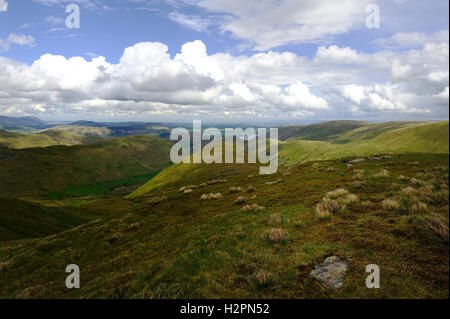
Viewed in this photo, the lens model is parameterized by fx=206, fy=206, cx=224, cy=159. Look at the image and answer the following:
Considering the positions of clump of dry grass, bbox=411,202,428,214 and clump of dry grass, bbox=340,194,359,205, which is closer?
clump of dry grass, bbox=411,202,428,214

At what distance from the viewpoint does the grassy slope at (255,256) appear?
613 centimetres

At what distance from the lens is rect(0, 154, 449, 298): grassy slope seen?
20.1ft

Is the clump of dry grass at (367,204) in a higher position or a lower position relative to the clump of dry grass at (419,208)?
lower

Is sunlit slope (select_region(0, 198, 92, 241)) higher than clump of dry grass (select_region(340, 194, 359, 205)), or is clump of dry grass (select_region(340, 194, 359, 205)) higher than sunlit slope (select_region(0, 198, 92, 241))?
clump of dry grass (select_region(340, 194, 359, 205))

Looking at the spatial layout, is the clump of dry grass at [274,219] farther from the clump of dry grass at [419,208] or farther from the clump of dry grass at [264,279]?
the clump of dry grass at [419,208]

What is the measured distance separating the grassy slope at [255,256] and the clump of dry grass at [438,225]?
0.18m

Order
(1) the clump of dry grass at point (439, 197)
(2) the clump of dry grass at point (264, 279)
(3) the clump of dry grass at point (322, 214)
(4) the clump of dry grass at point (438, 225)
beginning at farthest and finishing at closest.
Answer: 1. (3) the clump of dry grass at point (322, 214)
2. (1) the clump of dry grass at point (439, 197)
3. (4) the clump of dry grass at point (438, 225)
4. (2) the clump of dry grass at point (264, 279)

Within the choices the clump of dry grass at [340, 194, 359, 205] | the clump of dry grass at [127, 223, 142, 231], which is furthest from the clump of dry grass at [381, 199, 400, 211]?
the clump of dry grass at [127, 223, 142, 231]

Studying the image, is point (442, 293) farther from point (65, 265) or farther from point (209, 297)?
point (65, 265)

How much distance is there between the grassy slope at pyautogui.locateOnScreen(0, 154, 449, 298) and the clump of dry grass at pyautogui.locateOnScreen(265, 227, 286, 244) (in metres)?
0.22

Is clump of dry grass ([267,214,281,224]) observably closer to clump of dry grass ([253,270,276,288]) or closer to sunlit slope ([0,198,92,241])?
clump of dry grass ([253,270,276,288])

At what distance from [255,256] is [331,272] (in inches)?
103

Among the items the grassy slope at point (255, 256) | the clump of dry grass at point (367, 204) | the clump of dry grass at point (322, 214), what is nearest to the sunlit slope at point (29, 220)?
the grassy slope at point (255, 256)

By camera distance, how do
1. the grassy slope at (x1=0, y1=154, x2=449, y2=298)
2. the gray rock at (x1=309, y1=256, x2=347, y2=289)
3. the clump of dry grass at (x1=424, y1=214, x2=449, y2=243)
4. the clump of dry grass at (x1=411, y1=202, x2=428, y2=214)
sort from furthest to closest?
the clump of dry grass at (x1=411, y1=202, x2=428, y2=214) → the clump of dry grass at (x1=424, y1=214, x2=449, y2=243) → the grassy slope at (x1=0, y1=154, x2=449, y2=298) → the gray rock at (x1=309, y1=256, x2=347, y2=289)
